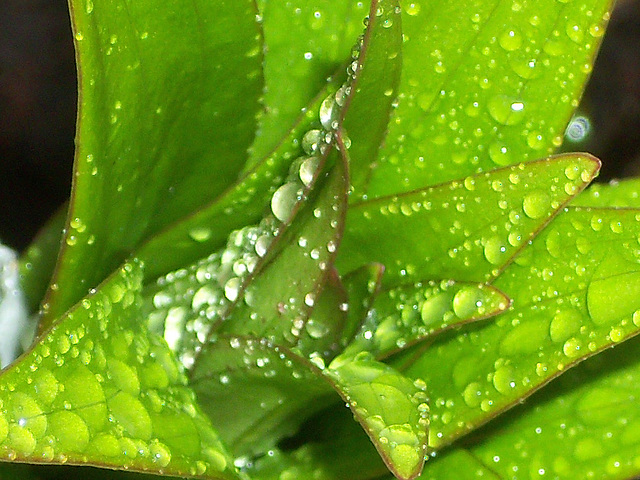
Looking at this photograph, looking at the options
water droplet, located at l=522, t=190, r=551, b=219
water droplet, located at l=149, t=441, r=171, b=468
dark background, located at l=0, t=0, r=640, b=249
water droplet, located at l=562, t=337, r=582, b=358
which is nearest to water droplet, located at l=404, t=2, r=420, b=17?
water droplet, located at l=522, t=190, r=551, b=219

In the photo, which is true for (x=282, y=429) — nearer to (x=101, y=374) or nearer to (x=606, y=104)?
(x=101, y=374)

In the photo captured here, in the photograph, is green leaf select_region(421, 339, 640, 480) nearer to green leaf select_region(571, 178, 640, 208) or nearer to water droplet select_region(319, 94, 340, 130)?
green leaf select_region(571, 178, 640, 208)

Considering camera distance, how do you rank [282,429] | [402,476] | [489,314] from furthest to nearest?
1. [282,429]
2. [489,314]
3. [402,476]

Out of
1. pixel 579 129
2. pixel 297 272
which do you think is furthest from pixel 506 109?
pixel 579 129

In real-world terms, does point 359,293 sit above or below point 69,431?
below

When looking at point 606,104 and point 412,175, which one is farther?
point 606,104

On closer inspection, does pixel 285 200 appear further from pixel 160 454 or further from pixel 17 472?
pixel 17 472

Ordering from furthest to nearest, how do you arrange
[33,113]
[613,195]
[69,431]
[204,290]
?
[33,113] < [613,195] < [204,290] < [69,431]

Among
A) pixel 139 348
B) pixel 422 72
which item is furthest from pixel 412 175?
pixel 139 348
